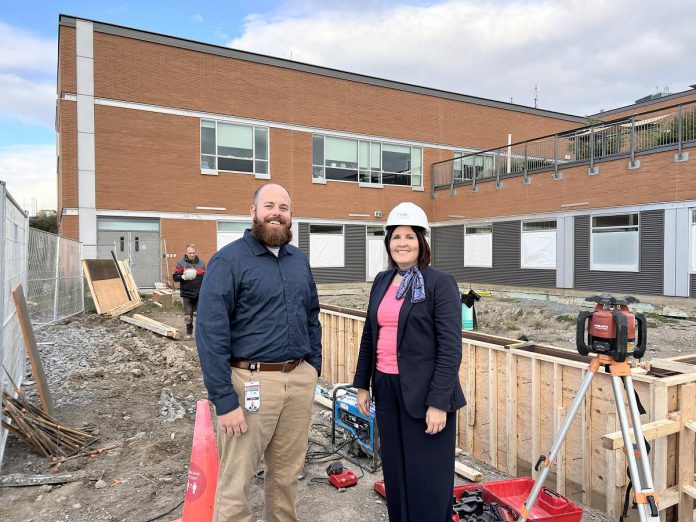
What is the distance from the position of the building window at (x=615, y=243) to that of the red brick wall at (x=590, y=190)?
2.13 ft

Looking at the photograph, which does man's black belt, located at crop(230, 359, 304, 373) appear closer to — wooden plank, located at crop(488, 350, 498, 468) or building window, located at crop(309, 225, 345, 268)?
wooden plank, located at crop(488, 350, 498, 468)

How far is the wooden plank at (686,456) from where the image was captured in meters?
3.48

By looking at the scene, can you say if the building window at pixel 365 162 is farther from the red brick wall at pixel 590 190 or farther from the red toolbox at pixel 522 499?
the red toolbox at pixel 522 499

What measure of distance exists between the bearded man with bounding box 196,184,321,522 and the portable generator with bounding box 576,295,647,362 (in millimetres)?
1696

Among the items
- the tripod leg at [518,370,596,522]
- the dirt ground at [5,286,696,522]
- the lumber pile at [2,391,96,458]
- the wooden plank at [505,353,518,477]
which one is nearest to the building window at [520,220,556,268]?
the dirt ground at [5,286,696,522]

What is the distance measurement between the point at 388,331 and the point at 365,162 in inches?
905

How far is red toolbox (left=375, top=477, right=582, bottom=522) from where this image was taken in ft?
10.8

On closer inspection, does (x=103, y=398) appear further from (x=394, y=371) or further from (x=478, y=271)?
(x=478, y=271)

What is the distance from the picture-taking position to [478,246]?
23797 mm

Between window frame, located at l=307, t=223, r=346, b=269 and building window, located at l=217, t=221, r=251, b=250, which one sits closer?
building window, located at l=217, t=221, r=251, b=250

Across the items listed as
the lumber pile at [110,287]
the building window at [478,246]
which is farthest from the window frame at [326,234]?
the lumber pile at [110,287]

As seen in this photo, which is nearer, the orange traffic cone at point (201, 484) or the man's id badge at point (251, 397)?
the man's id badge at point (251, 397)

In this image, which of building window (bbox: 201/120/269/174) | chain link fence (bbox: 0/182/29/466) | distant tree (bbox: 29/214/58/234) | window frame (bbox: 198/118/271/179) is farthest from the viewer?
distant tree (bbox: 29/214/58/234)

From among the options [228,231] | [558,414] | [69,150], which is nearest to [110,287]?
[69,150]
